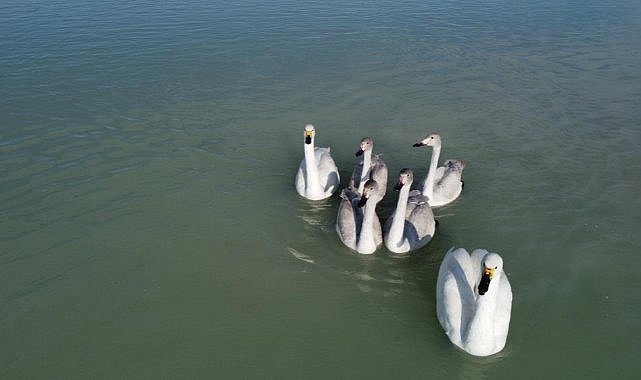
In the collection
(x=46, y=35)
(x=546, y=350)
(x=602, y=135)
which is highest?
(x=46, y=35)

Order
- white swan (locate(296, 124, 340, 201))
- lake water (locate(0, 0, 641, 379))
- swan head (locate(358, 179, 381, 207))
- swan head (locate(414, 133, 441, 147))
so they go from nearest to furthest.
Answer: lake water (locate(0, 0, 641, 379)), swan head (locate(358, 179, 381, 207)), white swan (locate(296, 124, 340, 201)), swan head (locate(414, 133, 441, 147))

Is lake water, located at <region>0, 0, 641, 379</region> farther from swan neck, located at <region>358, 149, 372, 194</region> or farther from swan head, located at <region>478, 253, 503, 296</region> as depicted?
swan head, located at <region>478, 253, 503, 296</region>

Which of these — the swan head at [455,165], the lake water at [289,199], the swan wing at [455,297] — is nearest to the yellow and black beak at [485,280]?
the swan wing at [455,297]

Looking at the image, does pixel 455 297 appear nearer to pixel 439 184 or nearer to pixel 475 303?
pixel 475 303

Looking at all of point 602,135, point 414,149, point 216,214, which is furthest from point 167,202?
point 602,135

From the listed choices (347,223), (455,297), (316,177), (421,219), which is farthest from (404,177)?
(455,297)

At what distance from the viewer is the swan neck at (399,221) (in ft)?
33.2

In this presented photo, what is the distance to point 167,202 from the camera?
476 inches

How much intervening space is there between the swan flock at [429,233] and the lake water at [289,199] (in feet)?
1.02

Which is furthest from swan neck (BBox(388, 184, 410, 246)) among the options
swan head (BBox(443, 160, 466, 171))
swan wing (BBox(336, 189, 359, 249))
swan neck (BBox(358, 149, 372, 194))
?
swan head (BBox(443, 160, 466, 171))

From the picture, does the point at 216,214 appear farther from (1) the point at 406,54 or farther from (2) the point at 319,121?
(1) the point at 406,54

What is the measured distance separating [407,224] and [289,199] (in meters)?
3.15

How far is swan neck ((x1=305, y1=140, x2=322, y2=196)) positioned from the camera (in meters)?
11.6

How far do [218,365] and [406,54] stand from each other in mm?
16432
